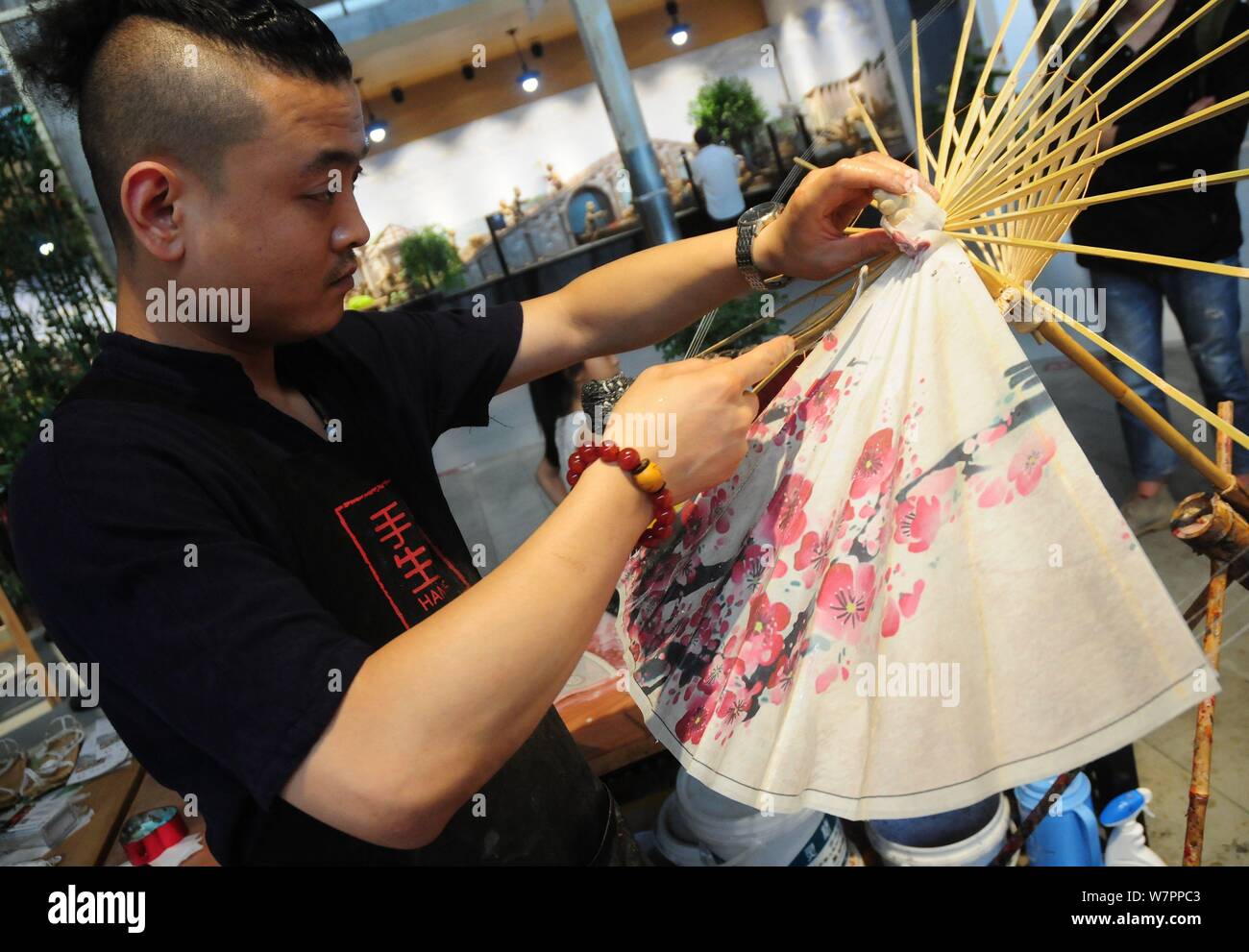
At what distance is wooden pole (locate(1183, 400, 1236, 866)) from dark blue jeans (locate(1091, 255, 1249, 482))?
1.55 metres

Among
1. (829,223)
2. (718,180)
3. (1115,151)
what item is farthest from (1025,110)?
(718,180)

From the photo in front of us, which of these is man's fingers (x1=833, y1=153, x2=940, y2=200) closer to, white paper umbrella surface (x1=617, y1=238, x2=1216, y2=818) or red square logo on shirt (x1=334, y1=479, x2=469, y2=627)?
white paper umbrella surface (x1=617, y1=238, x2=1216, y2=818)

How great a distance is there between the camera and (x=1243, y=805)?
1535mm

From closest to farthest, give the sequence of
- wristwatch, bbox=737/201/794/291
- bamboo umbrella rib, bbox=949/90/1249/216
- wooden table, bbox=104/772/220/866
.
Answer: bamboo umbrella rib, bbox=949/90/1249/216 → wristwatch, bbox=737/201/794/291 → wooden table, bbox=104/772/220/866

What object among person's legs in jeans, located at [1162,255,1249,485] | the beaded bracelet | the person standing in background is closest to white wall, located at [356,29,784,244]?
the person standing in background

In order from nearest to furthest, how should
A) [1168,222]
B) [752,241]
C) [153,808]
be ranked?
[752,241]
[153,808]
[1168,222]

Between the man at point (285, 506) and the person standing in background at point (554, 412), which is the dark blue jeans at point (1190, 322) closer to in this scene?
the person standing in background at point (554, 412)

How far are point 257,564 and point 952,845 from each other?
4.67 feet

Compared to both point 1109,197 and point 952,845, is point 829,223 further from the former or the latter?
point 952,845

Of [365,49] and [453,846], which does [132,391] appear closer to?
[453,846]

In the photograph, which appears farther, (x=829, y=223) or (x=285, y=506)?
(x=829, y=223)

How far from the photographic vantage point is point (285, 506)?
0.82 metres

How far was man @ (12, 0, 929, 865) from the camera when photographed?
64 centimetres

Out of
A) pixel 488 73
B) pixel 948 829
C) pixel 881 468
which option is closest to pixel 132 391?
pixel 881 468
